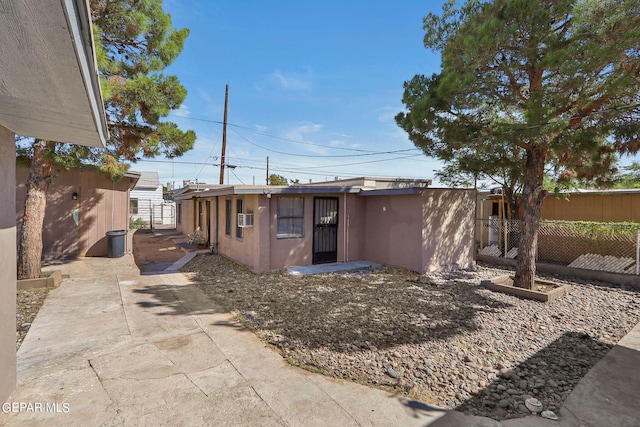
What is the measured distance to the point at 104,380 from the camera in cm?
324

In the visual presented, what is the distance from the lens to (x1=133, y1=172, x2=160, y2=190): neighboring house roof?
26.7m

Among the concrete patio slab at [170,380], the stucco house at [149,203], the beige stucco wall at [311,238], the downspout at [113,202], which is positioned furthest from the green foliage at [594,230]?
the stucco house at [149,203]

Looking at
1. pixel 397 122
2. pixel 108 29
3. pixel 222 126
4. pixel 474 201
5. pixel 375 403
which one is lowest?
pixel 375 403

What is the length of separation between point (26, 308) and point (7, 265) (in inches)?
135

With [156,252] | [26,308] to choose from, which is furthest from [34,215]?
[156,252]

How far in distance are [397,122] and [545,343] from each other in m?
5.60

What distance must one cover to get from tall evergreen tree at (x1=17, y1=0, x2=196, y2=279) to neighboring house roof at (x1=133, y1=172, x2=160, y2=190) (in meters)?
20.7

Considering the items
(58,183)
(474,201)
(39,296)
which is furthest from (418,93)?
(58,183)

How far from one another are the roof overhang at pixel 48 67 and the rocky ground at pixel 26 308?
10.7 feet

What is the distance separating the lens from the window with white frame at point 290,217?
8602 millimetres

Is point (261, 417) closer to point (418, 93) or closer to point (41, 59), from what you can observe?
point (41, 59)

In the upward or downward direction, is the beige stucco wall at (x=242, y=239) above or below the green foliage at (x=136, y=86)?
below

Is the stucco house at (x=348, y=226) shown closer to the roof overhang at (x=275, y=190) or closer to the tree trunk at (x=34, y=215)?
the roof overhang at (x=275, y=190)

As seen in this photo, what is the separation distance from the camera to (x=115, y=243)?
998 cm
